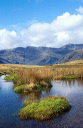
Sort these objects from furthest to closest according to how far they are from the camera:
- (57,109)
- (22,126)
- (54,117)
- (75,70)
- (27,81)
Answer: (75,70) → (27,81) → (57,109) → (54,117) → (22,126)

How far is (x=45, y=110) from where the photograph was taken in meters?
26.6

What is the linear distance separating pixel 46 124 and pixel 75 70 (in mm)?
51778

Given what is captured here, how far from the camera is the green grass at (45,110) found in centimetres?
2596

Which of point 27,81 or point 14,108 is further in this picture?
point 27,81

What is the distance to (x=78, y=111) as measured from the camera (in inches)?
1102

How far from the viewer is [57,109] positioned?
27.7 m

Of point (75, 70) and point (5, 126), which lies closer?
point (5, 126)

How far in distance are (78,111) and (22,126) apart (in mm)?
8557

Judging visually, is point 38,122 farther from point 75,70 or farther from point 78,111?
point 75,70

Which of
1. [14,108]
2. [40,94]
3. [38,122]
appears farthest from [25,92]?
[38,122]

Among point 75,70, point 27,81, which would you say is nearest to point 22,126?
point 27,81

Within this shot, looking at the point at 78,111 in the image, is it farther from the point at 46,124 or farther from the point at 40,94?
the point at 40,94

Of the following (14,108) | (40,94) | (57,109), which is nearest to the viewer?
(57,109)

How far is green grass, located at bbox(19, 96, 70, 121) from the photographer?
2596 centimetres
